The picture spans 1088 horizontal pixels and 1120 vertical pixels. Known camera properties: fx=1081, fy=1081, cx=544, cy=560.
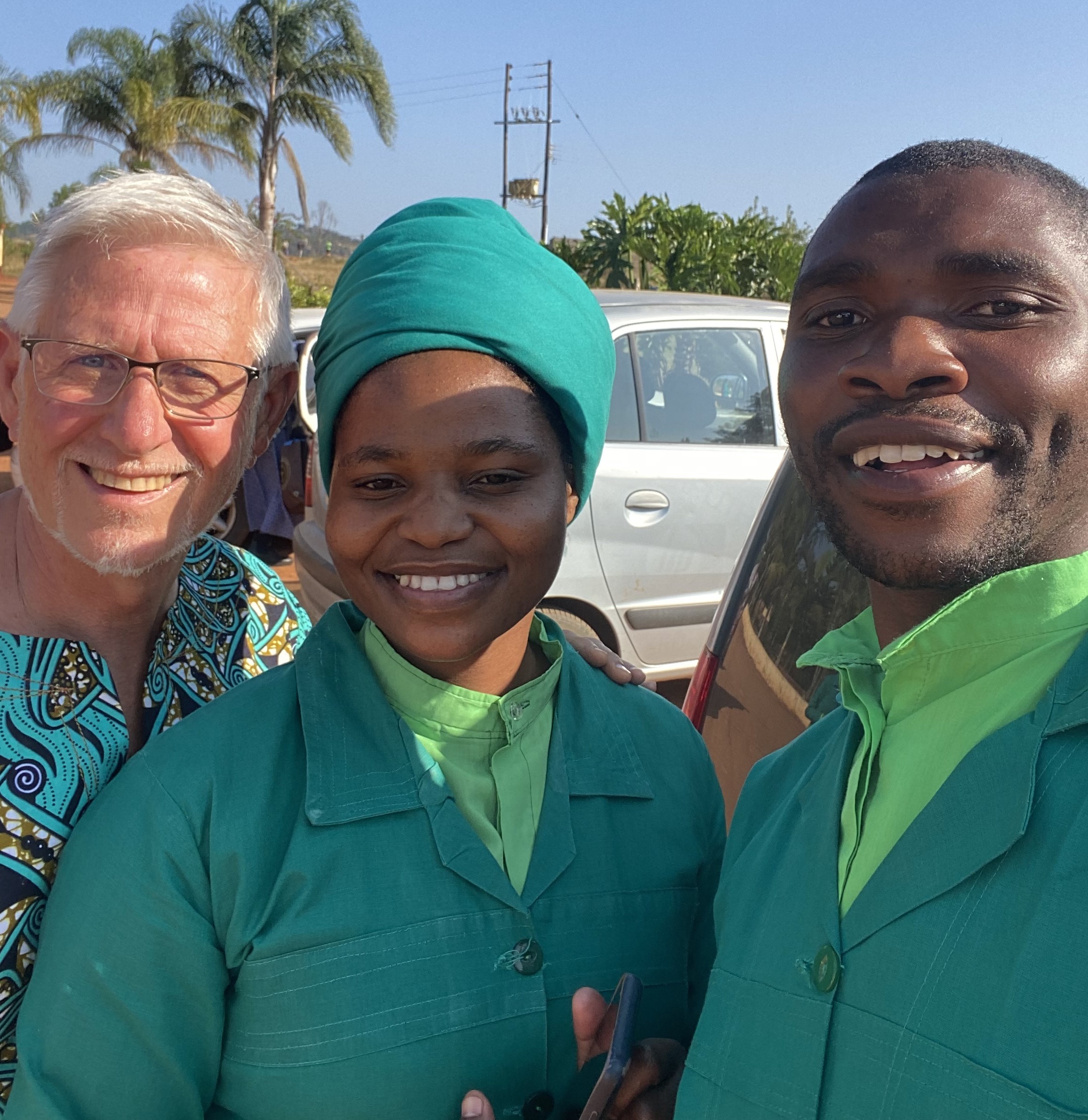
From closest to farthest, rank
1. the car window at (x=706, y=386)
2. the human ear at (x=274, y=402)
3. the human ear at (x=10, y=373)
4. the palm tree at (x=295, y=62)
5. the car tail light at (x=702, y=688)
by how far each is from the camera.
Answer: the human ear at (x=10, y=373), the human ear at (x=274, y=402), the car tail light at (x=702, y=688), the car window at (x=706, y=386), the palm tree at (x=295, y=62)

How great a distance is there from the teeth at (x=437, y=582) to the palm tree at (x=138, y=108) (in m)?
28.2

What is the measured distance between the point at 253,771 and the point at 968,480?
99cm

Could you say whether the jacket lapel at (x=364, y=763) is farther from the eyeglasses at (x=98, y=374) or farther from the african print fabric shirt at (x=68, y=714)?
the eyeglasses at (x=98, y=374)

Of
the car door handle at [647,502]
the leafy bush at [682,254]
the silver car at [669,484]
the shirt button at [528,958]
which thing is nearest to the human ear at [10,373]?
the shirt button at [528,958]

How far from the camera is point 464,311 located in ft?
5.32

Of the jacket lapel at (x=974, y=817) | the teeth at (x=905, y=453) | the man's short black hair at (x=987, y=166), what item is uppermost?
the man's short black hair at (x=987, y=166)

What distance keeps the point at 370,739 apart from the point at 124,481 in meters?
0.62

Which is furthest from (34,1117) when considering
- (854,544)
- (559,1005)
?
(854,544)

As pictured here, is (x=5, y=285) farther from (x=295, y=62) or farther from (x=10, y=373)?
(x=10, y=373)

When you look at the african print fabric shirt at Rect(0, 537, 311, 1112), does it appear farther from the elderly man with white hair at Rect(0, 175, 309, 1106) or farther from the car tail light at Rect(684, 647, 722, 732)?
the car tail light at Rect(684, 647, 722, 732)

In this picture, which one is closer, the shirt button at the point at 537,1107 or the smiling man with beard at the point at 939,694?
the smiling man with beard at the point at 939,694

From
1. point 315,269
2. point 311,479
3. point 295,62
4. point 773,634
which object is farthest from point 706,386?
point 315,269

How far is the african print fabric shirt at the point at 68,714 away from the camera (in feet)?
5.00

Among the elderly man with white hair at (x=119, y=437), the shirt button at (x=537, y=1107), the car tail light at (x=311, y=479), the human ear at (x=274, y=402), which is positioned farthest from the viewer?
the car tail light at (x=311, y=479)
